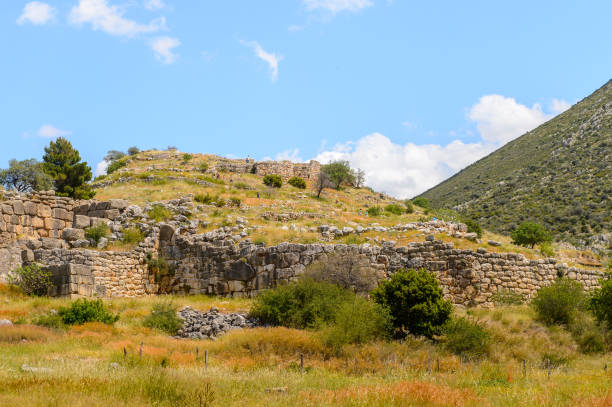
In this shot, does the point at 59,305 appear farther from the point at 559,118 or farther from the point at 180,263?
the point at 559,118

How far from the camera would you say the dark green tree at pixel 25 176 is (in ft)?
Result: 108

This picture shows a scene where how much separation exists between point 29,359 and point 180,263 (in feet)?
39.4

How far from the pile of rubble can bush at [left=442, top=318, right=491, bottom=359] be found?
6400 millimetres

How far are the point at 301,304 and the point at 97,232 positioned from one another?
10.9 m

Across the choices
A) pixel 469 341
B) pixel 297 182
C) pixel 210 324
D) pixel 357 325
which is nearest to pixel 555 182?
pixel 297 182

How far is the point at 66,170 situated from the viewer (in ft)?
112

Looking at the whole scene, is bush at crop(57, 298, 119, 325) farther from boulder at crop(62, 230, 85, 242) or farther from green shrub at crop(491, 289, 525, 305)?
green shrub at crop(491, 289, 525, 305)

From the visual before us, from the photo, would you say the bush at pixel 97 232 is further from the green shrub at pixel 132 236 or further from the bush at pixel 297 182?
the bush at pixel 297 182

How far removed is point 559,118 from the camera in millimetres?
A: 68500

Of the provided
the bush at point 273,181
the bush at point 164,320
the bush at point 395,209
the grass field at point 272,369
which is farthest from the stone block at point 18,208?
the bush at point 395,209

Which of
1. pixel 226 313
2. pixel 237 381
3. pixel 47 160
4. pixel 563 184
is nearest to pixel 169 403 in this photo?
pixel 237 381

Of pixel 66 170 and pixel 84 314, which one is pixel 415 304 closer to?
pixel 84 314

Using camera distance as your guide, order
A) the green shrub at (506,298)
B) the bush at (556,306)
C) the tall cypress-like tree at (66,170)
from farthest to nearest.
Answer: the tall cypress-like tree at (66,170) < the green shrub at (506,298) < the bush at (556,306)

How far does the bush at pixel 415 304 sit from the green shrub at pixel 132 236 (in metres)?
12.2
